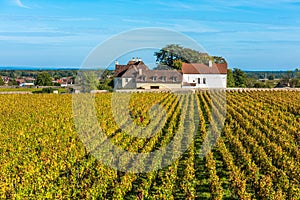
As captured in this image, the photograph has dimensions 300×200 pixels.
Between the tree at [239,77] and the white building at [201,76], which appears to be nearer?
the white building at [201,76]

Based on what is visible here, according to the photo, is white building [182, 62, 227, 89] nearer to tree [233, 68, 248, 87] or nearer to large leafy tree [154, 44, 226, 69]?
large leafy tree [154, 44, 226, 69]

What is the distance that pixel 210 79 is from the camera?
68.9 meters

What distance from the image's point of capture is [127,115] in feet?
83.3

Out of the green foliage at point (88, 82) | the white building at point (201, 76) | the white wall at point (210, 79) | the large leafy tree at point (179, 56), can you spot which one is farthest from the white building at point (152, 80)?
the green foliage at point (88, 82)

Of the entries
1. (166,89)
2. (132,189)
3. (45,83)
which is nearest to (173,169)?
(132,189)

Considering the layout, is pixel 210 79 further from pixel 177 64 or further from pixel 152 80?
pixel 152 80

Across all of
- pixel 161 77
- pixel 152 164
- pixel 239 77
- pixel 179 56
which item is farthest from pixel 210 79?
pixel 152 164

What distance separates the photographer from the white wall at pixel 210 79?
217 ft

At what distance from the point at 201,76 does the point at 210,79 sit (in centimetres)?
267

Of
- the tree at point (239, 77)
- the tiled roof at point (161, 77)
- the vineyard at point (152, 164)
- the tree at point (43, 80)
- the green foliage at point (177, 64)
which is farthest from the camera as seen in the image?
the tree at point (239, 77)

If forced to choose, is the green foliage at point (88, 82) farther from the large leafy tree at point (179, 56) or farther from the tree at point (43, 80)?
the tree at point (43, 80)

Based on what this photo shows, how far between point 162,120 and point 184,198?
1274cm

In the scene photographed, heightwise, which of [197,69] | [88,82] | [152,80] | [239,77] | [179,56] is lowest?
[88,82]

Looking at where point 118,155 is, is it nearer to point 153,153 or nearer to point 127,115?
point 153,153
